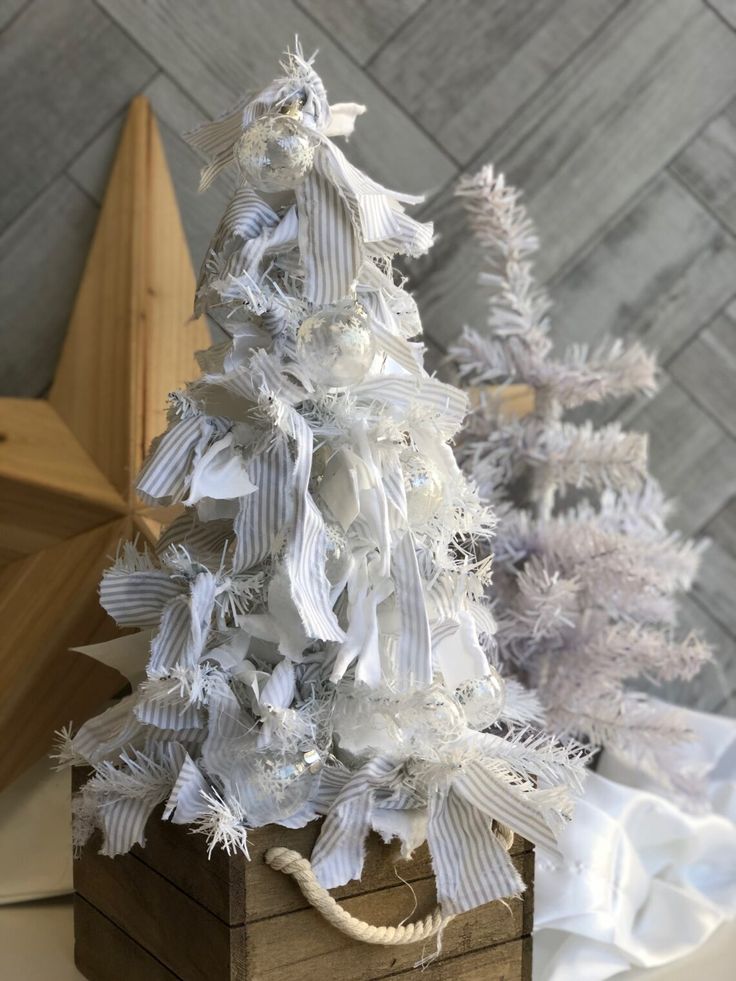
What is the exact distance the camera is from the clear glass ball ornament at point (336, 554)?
0.70 metres

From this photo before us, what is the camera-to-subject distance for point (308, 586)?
67 centimetres

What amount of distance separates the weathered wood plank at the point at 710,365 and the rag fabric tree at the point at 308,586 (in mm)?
702

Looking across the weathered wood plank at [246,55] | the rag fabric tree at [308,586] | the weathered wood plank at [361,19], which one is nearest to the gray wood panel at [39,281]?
the weathered wood plank at [246,55]

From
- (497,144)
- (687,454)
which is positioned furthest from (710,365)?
(497,144)

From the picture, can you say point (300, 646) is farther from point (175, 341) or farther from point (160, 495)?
point (175, 341)

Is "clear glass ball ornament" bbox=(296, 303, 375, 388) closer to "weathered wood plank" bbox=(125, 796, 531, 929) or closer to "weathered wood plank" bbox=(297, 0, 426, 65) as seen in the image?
"weathered wood plank" bbox=(125, 796, 531, 929)

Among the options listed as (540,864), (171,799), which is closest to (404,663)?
(171,799)

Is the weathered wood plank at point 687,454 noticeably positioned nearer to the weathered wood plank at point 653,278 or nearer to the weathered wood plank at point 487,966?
the weathered wood plank at point 653,278

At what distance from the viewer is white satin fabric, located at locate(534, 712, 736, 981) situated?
0.89 metres

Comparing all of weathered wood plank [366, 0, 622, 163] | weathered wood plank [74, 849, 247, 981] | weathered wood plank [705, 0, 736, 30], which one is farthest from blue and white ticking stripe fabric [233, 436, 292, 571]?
weathered wood plank [705, 0, 736, 30]

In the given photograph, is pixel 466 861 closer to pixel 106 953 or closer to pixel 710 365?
pixel 106 953

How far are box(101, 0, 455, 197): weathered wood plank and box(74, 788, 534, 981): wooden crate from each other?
2.66 feet

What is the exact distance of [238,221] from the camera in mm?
709

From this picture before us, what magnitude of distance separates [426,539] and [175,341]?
1.51ft
